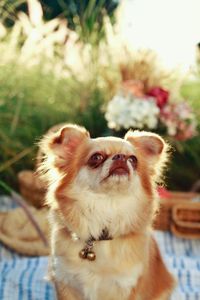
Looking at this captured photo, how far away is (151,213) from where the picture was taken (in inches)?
117

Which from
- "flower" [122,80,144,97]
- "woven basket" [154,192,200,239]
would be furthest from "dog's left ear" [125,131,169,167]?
"flower" [122,80,144,97]

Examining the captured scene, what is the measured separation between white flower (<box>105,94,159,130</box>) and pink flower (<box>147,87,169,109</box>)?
7 cm

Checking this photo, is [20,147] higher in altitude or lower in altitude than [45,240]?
higher

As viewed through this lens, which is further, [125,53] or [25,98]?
[25,98]

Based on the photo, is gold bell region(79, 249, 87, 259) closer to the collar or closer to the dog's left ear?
the collar

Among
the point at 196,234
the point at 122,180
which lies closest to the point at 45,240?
the point at 196,234

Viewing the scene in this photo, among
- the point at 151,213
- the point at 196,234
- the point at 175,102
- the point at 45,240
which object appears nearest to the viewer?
the point at 151,213

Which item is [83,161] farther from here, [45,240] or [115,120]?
[115,120]

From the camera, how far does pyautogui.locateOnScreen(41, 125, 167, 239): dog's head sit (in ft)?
9.18

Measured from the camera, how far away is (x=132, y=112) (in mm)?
5258

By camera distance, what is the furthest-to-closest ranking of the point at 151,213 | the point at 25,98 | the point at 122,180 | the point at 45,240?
1. the point at 25,98
2. the point at 45,240
3. the point at 151,213
4. the point at 122,180

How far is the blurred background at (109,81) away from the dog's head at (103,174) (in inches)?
83.7

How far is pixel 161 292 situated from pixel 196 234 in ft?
6.80

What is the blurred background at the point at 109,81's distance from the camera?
17.8 ft
